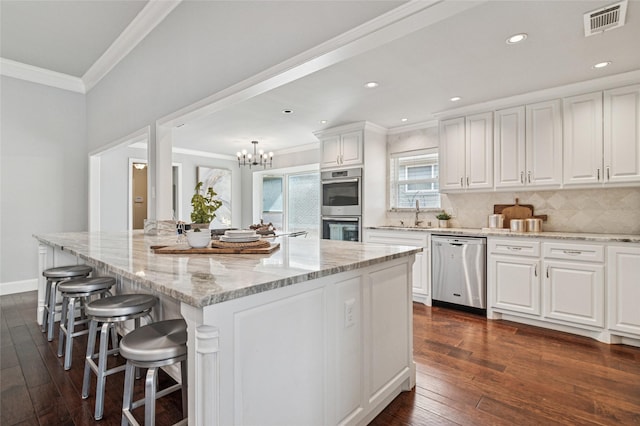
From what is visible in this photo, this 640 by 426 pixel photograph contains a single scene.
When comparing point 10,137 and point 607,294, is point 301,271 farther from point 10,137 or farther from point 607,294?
point 10,137

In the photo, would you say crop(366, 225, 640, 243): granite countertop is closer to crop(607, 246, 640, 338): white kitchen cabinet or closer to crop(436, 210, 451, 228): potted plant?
crop(607, 246, 640, 338): white kitchen cabinet

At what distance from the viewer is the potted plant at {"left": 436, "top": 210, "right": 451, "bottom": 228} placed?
4.47 m

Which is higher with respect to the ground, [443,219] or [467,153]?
[467,153]

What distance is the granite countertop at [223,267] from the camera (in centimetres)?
110

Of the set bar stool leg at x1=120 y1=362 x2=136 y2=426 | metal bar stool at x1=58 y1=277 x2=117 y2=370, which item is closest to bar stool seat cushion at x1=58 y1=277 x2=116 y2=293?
metal bar stool at x1=58 y1=277 x2=117 y2=370

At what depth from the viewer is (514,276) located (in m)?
3.37

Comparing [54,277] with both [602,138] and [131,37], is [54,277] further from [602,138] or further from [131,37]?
[602,138]

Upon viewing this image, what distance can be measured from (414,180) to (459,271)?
170 centimetres

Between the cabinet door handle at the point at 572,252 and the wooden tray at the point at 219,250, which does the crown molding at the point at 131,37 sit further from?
the cabinet door handle at the point at 572,252

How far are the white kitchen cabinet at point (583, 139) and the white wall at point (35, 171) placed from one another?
646 cm

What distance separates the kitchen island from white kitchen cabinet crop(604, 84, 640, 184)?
2554 mm

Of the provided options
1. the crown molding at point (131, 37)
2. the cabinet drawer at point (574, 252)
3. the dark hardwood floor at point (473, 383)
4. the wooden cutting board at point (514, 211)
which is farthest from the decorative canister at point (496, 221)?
the crown molding at point (131, 37)

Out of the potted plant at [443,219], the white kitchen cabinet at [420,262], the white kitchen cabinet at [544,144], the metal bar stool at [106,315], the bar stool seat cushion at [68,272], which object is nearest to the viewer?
the metal bar stool at [106,315]

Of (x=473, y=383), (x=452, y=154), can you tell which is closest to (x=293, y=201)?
(x=452, y=154)
